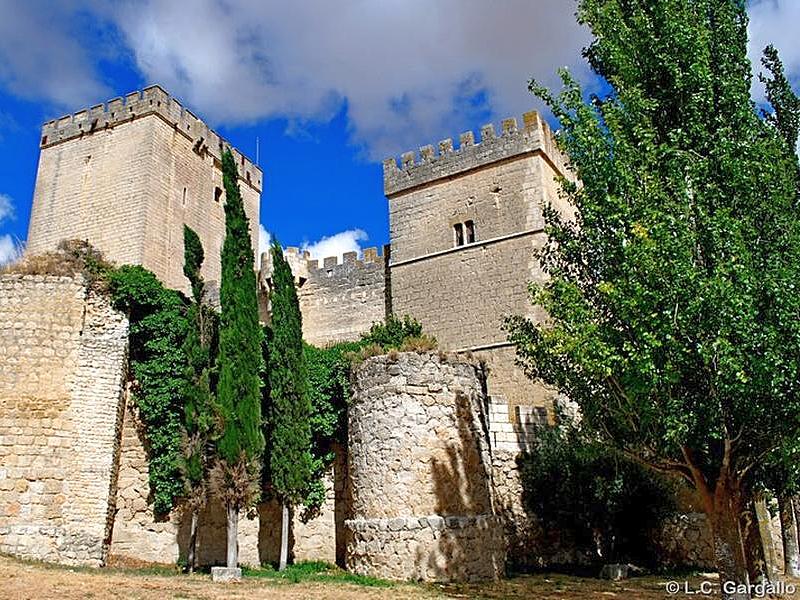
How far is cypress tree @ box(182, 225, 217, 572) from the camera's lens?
11.7 metres

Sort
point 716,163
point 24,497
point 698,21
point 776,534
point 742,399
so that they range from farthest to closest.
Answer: point 776,534 → point 24,497 → point 698,21 → point 716,163 → point 742,399

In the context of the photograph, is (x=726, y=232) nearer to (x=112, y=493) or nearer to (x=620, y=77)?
(x=620, y=77)

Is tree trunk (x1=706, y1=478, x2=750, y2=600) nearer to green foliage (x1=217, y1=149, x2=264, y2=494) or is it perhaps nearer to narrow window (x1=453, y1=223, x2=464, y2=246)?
green foliage (x1=217, y1=149, x2=264, y2=494)

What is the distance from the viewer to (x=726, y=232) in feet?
26.0

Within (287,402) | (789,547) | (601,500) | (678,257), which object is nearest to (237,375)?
(287,402)

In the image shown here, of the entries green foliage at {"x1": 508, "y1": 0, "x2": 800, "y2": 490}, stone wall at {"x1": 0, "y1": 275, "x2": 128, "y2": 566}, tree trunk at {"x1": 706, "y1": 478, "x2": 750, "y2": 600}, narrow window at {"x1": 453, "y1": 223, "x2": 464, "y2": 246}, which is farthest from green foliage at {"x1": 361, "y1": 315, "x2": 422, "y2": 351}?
tree trunk at {"x1": 706, "y1": 478, "x2": 750, "y2": 600}

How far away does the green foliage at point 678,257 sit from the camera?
747cm

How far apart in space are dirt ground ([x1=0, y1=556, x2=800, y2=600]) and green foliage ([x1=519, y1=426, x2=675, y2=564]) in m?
1.36

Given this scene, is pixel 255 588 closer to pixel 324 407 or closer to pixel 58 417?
pixel 324 407

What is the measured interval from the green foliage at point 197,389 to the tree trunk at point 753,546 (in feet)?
27.6

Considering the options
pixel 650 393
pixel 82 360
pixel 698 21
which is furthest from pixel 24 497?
pixel 698 21

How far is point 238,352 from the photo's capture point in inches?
468

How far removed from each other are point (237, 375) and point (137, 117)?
14968 millimetres

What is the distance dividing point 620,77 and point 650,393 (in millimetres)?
4098
